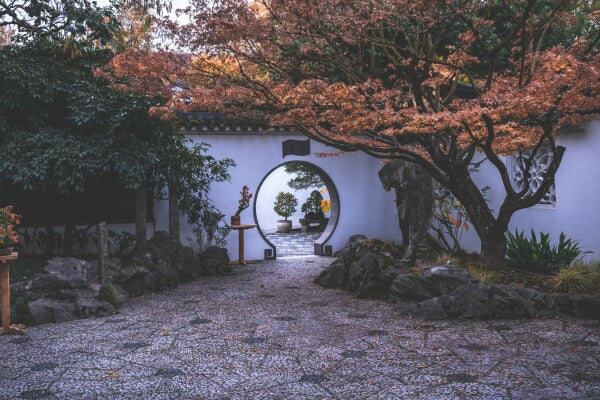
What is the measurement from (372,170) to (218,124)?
4.56 metres

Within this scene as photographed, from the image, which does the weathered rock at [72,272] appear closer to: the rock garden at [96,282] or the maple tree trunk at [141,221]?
the rock garden at [96,282]

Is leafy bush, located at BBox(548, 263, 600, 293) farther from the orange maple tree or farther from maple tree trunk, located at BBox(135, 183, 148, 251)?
maple tree trunk, located at BBox(135, 183, 148, 251)

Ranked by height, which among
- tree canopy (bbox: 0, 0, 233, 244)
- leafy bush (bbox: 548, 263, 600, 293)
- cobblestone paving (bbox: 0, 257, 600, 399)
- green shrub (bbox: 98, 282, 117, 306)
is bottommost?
cobblestone paving (bbox: 0, 257, 600, 399)

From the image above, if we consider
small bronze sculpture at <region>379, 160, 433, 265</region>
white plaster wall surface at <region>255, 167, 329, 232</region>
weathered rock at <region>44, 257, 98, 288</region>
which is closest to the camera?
weathered rock at <region>44, 257, 98, 288</region>

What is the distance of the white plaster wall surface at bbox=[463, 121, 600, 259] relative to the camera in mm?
8914

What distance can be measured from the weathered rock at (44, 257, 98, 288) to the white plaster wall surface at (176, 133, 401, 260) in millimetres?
3776

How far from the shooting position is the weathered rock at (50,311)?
7.43 metres

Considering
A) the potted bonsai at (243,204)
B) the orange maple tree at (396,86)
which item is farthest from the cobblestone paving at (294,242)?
the orange maple tree at (396,86)

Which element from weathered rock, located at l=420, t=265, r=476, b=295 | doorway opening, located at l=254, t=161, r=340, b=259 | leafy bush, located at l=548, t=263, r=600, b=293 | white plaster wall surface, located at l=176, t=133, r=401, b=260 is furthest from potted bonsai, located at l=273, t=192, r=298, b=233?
leafy bush, located at l=548, t=263, r=600, b=293

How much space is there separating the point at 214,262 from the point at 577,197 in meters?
7.34

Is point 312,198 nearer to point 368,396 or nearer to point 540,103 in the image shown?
point 540,103

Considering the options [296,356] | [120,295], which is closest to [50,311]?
[120,295]

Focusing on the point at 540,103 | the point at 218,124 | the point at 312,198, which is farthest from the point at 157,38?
the point at 312,198

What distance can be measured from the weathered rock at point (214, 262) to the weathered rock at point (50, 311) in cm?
407
